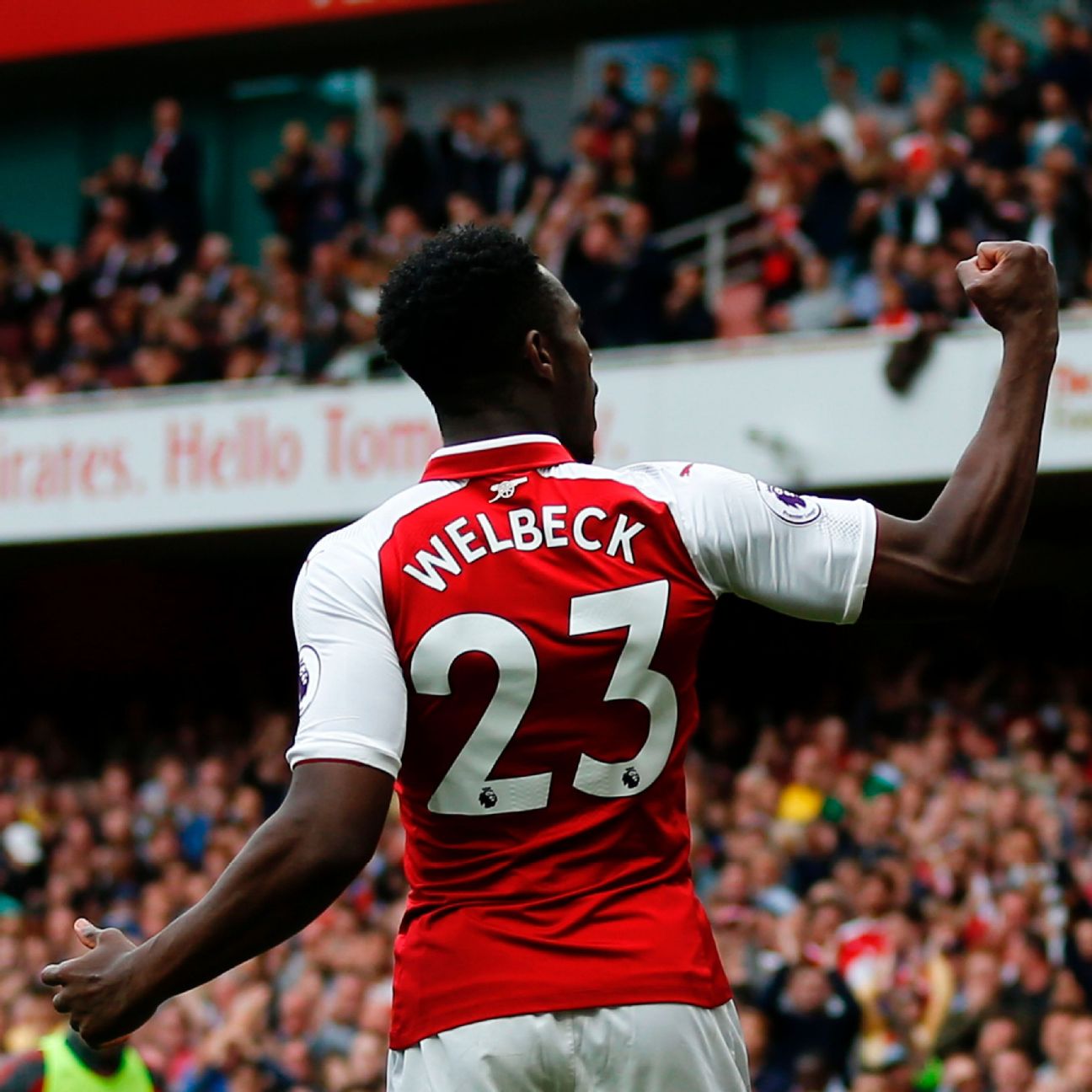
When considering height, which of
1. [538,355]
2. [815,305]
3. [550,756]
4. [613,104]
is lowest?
[550,756]

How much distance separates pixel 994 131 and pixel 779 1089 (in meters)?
6.25

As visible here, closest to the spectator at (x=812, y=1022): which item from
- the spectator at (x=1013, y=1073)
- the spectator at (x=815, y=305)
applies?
the spectator at (x=1013, y=1073)

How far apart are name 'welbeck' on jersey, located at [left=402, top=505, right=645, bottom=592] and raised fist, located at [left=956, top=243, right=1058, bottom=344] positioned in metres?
0.53

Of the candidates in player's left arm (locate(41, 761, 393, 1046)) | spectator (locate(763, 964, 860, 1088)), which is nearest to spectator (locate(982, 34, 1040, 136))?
spectator (locate(763, 964, 860, 1088))

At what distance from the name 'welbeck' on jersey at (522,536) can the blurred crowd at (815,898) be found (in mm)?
4123

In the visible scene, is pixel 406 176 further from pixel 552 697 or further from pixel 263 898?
pixel 263 898

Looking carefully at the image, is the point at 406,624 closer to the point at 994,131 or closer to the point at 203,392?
the point at 994,131

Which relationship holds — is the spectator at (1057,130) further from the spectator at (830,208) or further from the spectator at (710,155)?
the spectator at (710,155)

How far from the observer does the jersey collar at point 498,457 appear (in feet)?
8.94

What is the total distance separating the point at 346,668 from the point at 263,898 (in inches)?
12.0

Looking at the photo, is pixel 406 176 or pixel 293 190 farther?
pixel 293 190

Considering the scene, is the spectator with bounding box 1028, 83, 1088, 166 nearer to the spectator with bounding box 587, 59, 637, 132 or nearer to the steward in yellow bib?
the spectator with bounding box 587, 59, 637, 132

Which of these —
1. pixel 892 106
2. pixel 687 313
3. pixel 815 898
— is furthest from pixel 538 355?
pixel 892 106

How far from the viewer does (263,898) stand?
2.39 metres
